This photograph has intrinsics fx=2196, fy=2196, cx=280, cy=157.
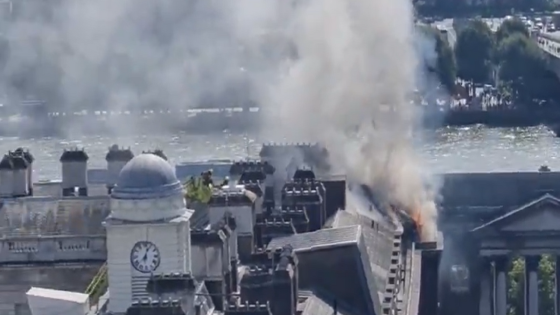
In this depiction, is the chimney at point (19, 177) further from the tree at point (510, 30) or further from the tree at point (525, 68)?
the tree at point (510, 30)

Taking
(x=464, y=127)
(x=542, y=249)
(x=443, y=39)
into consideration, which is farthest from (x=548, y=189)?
(x=443, y=39)

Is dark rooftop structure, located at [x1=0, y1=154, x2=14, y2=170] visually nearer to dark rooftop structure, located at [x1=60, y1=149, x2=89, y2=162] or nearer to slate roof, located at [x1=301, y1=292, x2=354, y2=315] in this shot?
dark rooftop structure, located at [x1=60, y1=149, x2=89, y2=162]

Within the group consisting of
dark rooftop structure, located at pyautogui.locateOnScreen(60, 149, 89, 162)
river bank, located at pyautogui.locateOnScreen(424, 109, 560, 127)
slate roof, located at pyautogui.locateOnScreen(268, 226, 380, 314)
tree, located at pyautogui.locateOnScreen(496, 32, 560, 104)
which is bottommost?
slate roof, located at pyautogui.locateOnScreen(268, 226, 380, 314)

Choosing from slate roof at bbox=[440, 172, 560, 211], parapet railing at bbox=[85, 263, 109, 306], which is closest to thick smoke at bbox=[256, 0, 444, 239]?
slate roof at bbox=[440, 172, 560, 211]

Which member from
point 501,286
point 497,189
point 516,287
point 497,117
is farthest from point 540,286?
point 497,117

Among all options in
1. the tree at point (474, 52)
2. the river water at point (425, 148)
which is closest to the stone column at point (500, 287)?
the river water at point (425, 148)

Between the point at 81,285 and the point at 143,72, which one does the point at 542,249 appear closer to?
the point at 81,285
